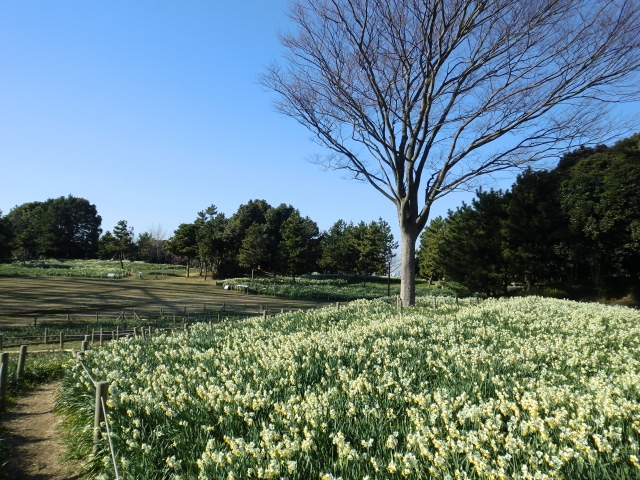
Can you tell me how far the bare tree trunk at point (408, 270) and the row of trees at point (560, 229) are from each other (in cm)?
1017

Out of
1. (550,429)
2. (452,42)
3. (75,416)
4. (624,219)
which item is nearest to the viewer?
(550,429)

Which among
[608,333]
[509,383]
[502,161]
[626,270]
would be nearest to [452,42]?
[502,161]

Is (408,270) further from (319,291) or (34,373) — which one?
(319,291)

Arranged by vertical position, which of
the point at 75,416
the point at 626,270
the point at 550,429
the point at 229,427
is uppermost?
the point at 626,270

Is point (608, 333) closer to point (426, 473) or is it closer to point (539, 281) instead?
point (426, 473)

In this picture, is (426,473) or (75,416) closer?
(426,473)

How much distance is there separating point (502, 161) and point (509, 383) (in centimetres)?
1336

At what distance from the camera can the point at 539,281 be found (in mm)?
26766

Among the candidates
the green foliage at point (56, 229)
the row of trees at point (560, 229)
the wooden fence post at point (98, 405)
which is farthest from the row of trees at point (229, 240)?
the wooden fence post at point (98, 405)

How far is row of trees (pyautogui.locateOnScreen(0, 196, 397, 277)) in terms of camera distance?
194 feet

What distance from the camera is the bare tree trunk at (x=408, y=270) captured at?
15258 mm

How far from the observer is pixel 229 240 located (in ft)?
214

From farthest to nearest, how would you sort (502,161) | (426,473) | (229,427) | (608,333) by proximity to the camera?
(502,161) < (608,333) < (229,427) < (426,473)

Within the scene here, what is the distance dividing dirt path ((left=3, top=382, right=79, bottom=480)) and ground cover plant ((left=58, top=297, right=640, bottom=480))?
0.99ft
